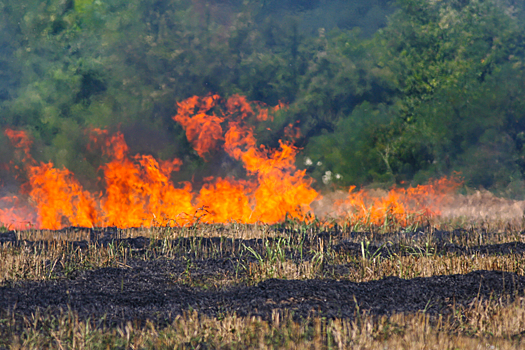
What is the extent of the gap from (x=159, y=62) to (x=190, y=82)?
1.41 metres

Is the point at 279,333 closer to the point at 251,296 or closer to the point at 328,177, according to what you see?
the point at 251,296

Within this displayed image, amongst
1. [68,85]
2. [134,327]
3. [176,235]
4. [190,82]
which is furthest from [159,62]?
[134,327]

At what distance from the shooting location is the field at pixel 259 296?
526cm

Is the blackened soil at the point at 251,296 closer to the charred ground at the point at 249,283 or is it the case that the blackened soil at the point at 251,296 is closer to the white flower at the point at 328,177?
the charred ground at the point at 249,283

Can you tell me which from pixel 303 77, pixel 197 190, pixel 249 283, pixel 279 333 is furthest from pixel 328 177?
pixel 279 333

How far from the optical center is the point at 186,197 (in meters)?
14.6

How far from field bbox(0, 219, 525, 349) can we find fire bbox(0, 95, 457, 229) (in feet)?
15.0

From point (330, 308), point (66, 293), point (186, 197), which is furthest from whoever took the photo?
point (186, 197)

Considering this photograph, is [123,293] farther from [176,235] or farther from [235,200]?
[235,200]

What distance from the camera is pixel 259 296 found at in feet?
21.2

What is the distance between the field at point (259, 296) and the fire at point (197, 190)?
4582 mm

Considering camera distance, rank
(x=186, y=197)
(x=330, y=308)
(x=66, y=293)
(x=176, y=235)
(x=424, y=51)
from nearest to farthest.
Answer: (x=330, y=308), (x=66, y=293), (x=176, y=235), (x=186, y=197), (x=424, y=51)

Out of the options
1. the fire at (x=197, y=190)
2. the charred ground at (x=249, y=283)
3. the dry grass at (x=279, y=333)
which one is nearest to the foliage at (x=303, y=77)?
the fire at (x=197, y=190)

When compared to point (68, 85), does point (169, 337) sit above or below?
below
